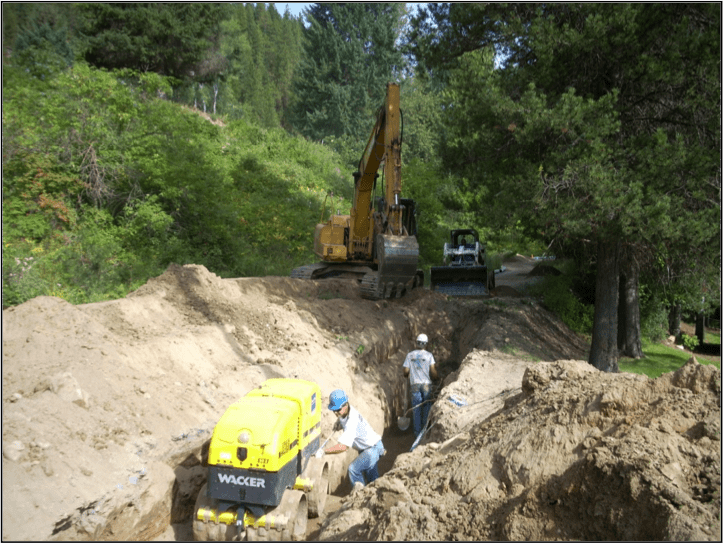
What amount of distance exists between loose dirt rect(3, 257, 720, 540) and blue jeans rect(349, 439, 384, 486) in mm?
357

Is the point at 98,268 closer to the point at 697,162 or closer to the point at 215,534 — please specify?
the point at 215,534

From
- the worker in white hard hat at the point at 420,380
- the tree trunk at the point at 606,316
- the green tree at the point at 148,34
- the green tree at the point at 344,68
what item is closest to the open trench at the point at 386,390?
the worker in white hard hat at the point at 420,380

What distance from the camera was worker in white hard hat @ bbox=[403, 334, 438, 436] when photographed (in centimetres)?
960

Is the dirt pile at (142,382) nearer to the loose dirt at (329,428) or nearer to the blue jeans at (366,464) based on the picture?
the loose dirt at (329,428)

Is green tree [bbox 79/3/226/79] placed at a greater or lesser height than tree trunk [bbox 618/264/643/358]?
greater

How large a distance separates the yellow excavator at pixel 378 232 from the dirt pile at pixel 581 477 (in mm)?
6639

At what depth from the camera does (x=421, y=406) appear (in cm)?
980

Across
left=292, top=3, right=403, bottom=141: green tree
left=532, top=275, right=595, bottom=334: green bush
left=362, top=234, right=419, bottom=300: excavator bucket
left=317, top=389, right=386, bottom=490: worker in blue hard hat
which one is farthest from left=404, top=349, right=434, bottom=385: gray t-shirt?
left=292, top=3, right=403, bottom=141: green tree

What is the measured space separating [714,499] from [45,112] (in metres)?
16.4

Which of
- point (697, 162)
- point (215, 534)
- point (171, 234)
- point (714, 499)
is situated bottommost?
point (215, 534)

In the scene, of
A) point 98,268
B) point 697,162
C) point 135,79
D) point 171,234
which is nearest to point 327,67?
point 135,79

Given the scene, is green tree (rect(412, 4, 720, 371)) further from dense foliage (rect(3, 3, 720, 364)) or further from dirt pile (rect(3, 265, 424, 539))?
dirt pile (rect(3, 265, 424, 539))

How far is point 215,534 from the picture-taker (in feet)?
16.5

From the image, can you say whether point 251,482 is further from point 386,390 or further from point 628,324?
point 628,324
